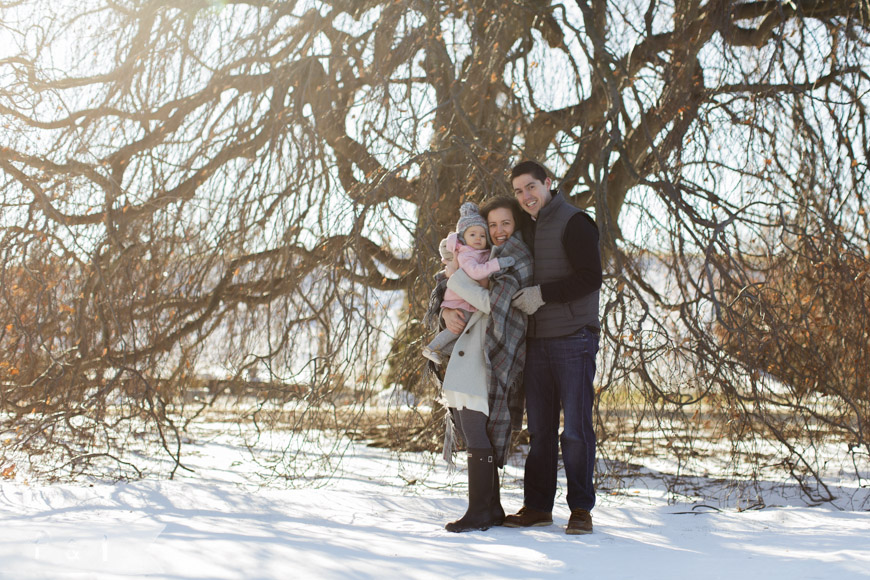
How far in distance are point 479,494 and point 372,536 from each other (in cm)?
43

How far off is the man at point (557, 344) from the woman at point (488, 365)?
71 millimetres

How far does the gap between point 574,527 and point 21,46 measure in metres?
4.20

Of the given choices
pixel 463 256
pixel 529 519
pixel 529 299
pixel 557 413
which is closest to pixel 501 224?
pixel 463 256

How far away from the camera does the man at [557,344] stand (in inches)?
126

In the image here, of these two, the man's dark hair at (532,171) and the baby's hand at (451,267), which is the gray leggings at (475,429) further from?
the man's dark hair at (532,171)

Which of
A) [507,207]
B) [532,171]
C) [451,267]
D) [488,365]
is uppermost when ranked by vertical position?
[532,171]

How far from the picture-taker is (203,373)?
6.49 meters

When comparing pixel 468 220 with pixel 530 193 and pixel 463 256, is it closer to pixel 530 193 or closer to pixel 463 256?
pixel 463 256

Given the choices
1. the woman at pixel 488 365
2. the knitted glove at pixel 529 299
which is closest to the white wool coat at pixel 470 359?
the woman at pixel 488 365

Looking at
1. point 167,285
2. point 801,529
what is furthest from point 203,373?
point 801,529

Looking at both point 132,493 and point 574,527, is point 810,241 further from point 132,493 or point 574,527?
point 132,493

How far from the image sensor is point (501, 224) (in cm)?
330

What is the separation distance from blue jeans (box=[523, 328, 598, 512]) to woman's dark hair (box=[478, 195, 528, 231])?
473 mm

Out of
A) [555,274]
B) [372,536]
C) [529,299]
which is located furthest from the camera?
[555,274]
